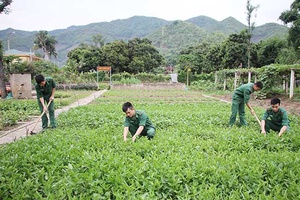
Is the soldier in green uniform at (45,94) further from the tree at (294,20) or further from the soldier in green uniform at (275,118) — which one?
the tree at (294,20)

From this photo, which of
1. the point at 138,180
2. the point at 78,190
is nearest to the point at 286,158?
the point at 138,180

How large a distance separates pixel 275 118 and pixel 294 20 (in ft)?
84.3

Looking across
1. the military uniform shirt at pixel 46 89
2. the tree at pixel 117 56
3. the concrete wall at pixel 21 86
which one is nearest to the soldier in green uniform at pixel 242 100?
the military uniform shirt at pixel 46 89

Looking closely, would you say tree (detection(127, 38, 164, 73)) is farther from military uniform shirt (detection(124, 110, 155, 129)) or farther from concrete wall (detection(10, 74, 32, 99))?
military uniform shirt (detection(124, 110, 155, 129))

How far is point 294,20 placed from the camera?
2669 cm

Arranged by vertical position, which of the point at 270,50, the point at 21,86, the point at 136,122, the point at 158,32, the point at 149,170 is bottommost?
the point at 149,170

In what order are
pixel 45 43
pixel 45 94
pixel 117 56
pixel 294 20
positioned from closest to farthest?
pixel 45 94
pixel 294 20
pixel 117 56
pixel 45 43

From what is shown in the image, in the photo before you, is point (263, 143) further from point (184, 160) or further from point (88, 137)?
point (88, 137)

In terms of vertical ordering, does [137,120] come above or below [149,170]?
above

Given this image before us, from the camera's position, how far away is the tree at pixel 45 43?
222 feet

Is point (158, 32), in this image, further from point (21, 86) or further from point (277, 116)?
point (277, 116)

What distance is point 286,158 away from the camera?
160 inches

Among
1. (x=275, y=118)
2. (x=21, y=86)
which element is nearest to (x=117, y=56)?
(x=21, y=86)

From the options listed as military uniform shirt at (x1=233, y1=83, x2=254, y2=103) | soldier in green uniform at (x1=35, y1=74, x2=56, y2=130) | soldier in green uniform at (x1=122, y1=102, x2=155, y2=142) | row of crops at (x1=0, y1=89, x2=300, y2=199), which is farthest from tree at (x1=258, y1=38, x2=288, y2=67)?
soldier in green uniform at (x1=122, y1=102, x2=155, y2=142)
